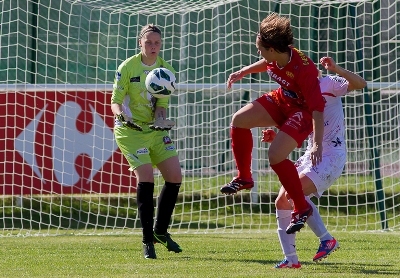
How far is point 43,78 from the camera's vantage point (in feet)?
41.6

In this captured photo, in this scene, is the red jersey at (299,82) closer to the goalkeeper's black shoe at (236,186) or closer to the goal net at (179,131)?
the goalkeeper's black shoe at (236,186)

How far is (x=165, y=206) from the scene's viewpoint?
28.1 ft

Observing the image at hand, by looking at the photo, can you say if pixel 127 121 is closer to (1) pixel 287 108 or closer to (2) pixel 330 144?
(1) pixel 287 108

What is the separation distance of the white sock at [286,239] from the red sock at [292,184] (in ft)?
1.29

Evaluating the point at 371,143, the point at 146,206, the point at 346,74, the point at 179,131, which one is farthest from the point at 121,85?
the point at 371,143

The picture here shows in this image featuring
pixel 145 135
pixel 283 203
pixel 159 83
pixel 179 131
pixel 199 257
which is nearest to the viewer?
pixel 283 203

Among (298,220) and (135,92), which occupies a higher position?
(135,92)

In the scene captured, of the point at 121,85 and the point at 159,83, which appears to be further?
the point at 121,85

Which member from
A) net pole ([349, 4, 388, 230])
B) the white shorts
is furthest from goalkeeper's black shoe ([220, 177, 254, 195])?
net pole ([349, 4, 388, 230])

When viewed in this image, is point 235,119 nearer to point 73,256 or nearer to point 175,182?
point 175,182

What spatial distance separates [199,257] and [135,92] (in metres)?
1.64

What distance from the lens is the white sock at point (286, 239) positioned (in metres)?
7.37

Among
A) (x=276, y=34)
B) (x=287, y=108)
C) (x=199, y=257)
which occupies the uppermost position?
(x=276, y=34)

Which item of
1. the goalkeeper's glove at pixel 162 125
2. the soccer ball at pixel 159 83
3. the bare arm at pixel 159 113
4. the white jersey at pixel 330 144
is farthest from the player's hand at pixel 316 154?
the bare arm at pixel 159 113
